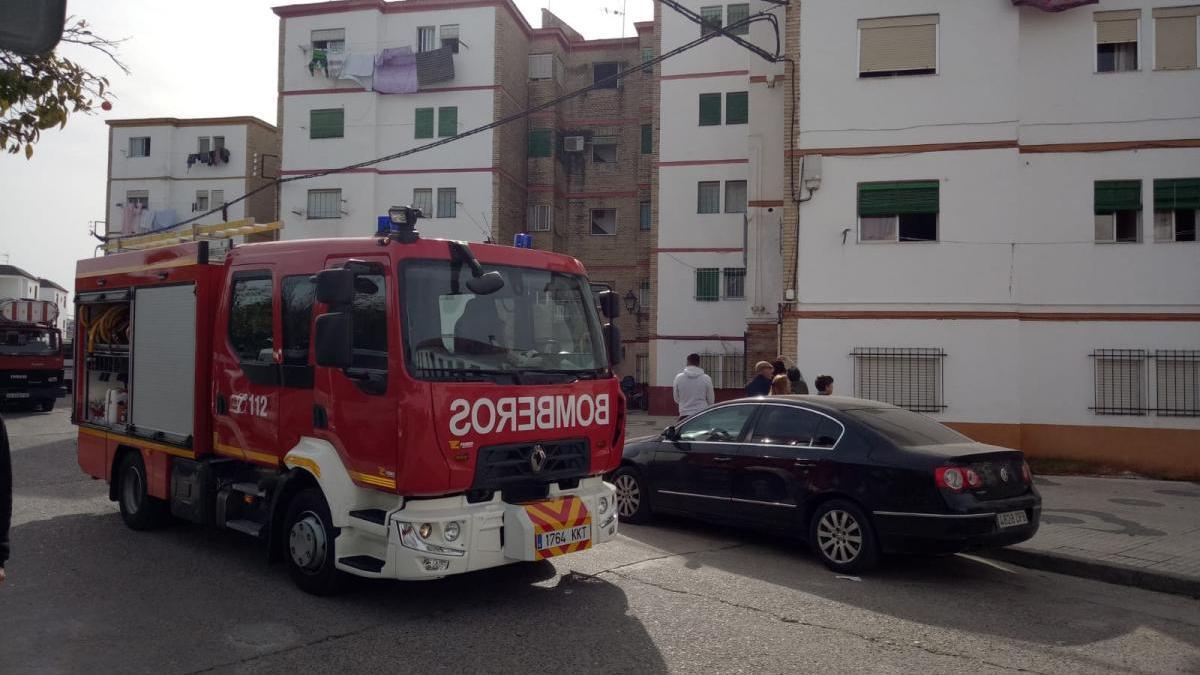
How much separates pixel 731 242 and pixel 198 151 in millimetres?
26957

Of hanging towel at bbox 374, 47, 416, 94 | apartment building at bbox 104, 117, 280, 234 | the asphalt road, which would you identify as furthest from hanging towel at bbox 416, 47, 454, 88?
the asphalt road

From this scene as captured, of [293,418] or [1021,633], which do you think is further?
[293,418]

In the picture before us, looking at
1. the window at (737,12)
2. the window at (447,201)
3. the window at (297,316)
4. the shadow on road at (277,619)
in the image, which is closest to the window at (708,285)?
the window at (737,12)

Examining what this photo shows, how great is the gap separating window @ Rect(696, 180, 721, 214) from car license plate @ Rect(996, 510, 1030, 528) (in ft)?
71.6

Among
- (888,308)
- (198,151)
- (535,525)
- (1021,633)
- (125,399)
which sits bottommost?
(1021,633)

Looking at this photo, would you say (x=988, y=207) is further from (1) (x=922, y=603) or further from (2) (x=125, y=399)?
(2) (x=125, y=399)

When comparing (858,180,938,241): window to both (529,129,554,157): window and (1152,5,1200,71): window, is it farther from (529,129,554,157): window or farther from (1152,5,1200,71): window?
(529,129,554,157): window

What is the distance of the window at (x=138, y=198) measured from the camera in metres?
42.3

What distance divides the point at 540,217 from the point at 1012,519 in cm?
2931

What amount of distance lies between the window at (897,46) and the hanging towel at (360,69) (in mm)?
22047

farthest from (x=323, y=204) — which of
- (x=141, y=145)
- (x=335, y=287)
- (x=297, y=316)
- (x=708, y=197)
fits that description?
(x=335, y=287)

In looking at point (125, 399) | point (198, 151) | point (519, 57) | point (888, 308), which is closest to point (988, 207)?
point (888, 308)

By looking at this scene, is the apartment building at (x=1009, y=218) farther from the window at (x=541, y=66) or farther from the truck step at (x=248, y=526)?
the window at (x=541, y=66)

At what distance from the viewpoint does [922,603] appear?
6824 mm
